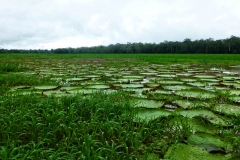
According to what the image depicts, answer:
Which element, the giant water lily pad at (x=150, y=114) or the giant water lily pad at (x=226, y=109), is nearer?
the giant water lily pad at (x=150, y=114)

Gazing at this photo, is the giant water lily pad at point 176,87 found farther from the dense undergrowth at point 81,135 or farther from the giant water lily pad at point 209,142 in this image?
the giant water lily pad at point 209,142

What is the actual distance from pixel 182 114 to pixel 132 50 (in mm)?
56266

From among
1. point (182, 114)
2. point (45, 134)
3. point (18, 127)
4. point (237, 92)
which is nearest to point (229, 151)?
point (182, 114)

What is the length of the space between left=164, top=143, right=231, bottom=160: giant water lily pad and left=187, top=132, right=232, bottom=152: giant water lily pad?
109mm

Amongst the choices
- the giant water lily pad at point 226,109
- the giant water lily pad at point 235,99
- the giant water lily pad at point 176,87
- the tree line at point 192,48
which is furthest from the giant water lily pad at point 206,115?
the tree line at point 192,48

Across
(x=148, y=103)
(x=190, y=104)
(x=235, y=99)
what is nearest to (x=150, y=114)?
(x=148, y=103)

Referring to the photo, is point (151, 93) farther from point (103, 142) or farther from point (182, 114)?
point (103, 142)

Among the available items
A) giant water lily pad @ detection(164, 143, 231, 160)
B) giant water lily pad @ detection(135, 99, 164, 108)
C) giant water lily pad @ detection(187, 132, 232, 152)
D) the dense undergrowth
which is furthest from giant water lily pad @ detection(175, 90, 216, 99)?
giant water lily pad @ detection(164, 143, 231, 160)

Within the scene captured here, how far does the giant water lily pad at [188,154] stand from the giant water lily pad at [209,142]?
11 centimetres

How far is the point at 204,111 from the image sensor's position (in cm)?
260

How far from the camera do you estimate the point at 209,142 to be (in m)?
1.89

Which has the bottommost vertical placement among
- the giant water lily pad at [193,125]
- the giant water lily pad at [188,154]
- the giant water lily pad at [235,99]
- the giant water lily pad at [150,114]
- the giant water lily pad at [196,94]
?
the giant water lily pad at [188,154]

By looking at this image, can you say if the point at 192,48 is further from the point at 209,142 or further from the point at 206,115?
the point at 209,142

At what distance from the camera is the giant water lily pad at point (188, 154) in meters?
1.64
